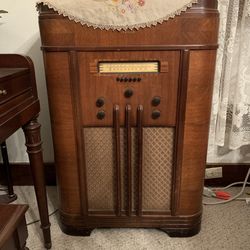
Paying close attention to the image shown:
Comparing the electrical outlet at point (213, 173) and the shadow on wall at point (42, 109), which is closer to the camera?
the shadow on wall at point (42, 109)

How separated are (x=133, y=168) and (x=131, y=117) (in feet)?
0.67

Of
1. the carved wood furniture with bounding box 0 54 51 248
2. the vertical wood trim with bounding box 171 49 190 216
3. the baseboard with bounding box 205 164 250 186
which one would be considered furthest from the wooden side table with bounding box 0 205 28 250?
the baseboard with bounding box 205 164 250 186

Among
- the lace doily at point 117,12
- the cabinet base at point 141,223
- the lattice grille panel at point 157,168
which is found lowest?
the cabinet base at point 141,223

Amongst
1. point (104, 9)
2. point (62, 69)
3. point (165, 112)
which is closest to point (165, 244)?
point (165, 112)

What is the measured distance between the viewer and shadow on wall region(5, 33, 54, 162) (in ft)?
4.47

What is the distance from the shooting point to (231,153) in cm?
150

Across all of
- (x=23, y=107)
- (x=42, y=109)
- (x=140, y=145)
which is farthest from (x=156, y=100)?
(x=42, y=109)

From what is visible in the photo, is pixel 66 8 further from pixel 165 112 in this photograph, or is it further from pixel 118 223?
pixel 118 223

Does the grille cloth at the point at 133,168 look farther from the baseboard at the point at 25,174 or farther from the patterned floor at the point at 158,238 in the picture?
the baseboard at the point at 25,174

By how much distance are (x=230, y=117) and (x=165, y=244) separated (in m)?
0.65

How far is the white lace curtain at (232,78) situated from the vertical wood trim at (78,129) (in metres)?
0.63

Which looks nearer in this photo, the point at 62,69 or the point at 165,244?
the point at 62,69

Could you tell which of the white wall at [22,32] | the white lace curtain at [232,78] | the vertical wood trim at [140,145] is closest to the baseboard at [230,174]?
the white lace curtain at [232,78]

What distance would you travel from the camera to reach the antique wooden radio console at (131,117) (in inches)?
35.2
